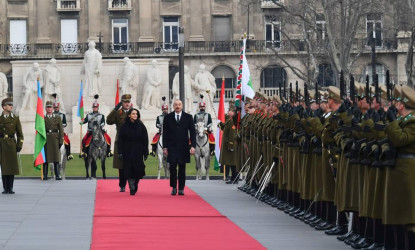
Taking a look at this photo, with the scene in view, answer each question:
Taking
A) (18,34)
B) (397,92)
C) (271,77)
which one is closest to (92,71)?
(18,34)

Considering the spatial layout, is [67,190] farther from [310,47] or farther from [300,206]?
[310,47]

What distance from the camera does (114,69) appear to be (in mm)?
60625

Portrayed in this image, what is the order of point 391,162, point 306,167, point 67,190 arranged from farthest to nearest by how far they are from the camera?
point 67,190 → point 306,167 → point 391,162

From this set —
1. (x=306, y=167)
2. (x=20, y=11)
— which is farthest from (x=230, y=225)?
(x=20, y=11)

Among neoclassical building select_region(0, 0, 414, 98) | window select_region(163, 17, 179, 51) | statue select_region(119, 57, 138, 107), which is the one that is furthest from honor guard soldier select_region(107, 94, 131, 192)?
window select_region(163, 17, 179, 51)

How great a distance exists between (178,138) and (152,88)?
34148mm

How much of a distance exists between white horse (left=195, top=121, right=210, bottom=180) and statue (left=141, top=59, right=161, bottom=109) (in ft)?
84.1

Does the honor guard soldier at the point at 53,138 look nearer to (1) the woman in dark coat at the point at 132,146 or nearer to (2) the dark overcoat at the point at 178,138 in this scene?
(1) the woman in dark coat at the point at 132,146

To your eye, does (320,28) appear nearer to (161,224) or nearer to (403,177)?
(161,224)

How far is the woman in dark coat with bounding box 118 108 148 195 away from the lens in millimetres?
26375

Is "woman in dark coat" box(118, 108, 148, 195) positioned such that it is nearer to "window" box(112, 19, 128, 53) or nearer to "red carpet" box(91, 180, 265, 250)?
"red carpet" box(91, 180, 265, 250)

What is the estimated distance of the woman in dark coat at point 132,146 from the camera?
2638 centimetres

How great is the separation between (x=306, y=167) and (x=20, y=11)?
218ft

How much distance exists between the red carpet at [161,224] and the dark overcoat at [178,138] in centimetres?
81
